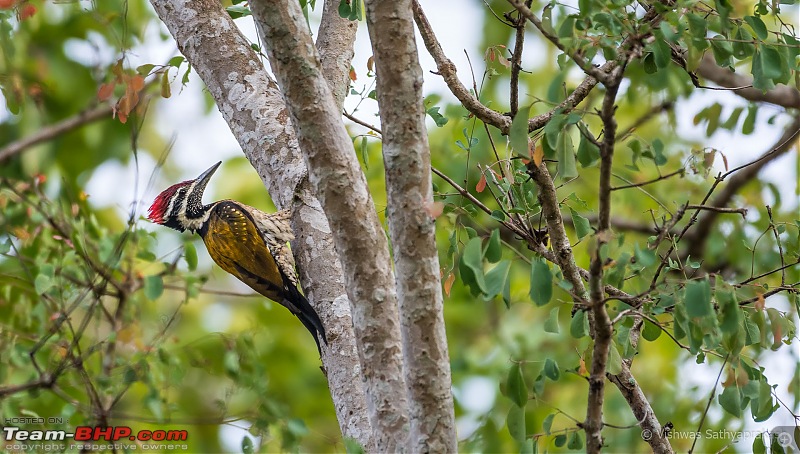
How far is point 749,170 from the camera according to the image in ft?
17.9

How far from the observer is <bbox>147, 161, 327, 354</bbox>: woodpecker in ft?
12.1

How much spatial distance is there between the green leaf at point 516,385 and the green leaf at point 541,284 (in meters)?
0.28

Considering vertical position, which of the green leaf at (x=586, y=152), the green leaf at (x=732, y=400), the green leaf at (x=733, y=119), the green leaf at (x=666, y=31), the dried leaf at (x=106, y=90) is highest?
the dried leaf at (x=106, y=90)

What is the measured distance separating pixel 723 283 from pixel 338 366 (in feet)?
3.95

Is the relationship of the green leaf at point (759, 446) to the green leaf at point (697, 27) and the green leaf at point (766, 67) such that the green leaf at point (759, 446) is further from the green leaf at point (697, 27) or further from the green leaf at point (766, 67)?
the green leaf at point (697, 27)

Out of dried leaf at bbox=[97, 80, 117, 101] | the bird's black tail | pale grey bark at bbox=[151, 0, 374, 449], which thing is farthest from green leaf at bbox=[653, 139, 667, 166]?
dried leaf at bbox=[97, 80, 117, 101]

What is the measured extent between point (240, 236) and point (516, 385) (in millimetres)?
2289

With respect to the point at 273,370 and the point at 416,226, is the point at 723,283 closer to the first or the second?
the point at 416,226

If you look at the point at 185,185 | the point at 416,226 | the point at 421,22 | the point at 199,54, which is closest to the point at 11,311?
the point at 185,185

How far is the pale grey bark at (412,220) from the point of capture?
73.8 inches

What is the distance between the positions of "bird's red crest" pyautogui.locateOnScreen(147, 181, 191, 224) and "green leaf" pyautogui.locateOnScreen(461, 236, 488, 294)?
9.84 ft

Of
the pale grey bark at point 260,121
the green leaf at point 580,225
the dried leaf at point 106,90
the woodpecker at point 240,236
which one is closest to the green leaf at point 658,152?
the green leaf at point 580,225

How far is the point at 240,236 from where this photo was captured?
156 inches

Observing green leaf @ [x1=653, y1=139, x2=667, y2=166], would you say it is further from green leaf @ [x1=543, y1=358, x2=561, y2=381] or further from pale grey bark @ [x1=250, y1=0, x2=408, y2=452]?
pale grey bark @ [x1=250, y1=0, x2=408, y2=452]
